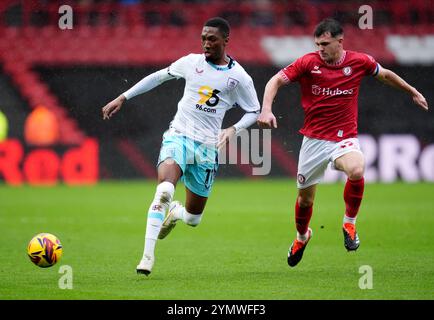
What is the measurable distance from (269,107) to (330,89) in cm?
95

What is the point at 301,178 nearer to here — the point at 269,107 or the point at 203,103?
the point at 269,107

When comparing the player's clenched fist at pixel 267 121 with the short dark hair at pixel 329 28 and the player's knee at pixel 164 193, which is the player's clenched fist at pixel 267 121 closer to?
Answer: the player's knee at pixel 164 193

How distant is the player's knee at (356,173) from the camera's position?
9.20 m

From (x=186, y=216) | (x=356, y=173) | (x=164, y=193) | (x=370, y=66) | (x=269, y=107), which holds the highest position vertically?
(x=370, y=66)

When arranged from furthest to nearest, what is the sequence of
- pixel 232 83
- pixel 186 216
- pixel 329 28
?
pixel 186 216, pixel 232 83, pixel 329 28

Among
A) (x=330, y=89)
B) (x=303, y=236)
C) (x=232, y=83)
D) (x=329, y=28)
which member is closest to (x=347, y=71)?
(x=330, y=89)

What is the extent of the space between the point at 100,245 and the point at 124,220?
3517mm

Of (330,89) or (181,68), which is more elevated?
(181,68)

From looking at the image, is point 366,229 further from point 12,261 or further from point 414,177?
point 414,177

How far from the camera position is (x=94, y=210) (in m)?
16.7

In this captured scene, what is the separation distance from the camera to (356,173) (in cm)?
922

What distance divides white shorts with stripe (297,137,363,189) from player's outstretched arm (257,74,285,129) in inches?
→ 30.2

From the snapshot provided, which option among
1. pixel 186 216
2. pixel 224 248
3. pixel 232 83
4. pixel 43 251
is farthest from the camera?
pixel 224 248

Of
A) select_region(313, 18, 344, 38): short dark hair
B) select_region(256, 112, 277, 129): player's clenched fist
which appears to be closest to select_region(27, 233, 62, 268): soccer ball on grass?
select_region(256, 112, 277, 129): player's clenched fist
